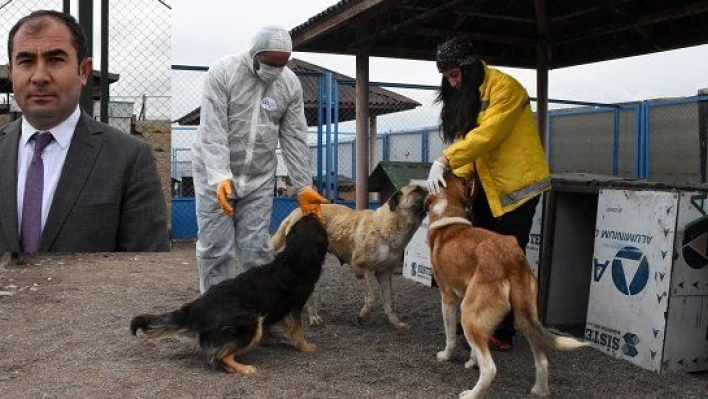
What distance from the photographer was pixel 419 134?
45.3 feet

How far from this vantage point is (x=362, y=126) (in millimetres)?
8461

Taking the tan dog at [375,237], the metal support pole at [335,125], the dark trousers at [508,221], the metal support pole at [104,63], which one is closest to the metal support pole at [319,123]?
the metal support pole at [335,125]

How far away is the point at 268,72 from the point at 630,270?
9.34 feet

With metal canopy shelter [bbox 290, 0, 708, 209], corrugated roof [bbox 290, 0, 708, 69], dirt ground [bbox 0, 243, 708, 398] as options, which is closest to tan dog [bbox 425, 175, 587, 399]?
dirt ground [bbox 0, 243, 708, 398]

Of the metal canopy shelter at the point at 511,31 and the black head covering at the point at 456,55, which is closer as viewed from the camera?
the black head covering at the point at 456,55

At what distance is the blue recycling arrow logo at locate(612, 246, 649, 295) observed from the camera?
4199 millimetres

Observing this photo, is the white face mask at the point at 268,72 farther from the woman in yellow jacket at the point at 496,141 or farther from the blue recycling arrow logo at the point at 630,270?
the blue recycling arrow logo at the point at 630,270

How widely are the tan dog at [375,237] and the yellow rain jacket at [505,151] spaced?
77 cm

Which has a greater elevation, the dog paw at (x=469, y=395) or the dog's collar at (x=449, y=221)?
the dog's collar at (x=449, y=221)

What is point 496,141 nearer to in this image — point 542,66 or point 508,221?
point 508,221

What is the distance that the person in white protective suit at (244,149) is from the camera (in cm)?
399

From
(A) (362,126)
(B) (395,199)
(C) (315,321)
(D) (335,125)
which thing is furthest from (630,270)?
(D) (335,125)

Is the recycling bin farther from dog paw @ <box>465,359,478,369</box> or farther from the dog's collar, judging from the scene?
the dog's collar

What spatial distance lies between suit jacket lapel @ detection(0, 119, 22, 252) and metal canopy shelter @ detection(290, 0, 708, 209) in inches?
239
